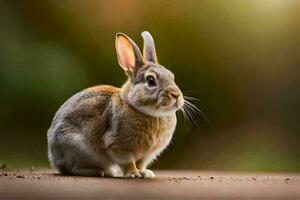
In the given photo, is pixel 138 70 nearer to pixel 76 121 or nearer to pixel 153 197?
pixel 76 121

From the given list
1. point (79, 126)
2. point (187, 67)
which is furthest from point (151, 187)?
point (187, 67)

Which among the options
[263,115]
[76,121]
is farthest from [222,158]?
[76,121]

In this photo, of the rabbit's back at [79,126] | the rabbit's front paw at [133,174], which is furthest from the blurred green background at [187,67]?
the rabbit's front paw at [133,174]

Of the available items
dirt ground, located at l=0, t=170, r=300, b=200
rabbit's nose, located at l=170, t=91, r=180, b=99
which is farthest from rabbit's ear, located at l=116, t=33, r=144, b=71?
dirt ground, located at l=0, t=170, r=300, b=200

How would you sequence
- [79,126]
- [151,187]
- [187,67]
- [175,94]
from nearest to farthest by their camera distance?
[151,187] < [175,94] < [79,126] < [187,67]

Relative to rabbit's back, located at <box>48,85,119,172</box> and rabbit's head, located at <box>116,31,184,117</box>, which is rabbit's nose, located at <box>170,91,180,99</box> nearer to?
rabbit's head, located at <box>116,31,184,117</box>

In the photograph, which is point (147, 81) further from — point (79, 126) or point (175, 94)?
point (79, 126)
